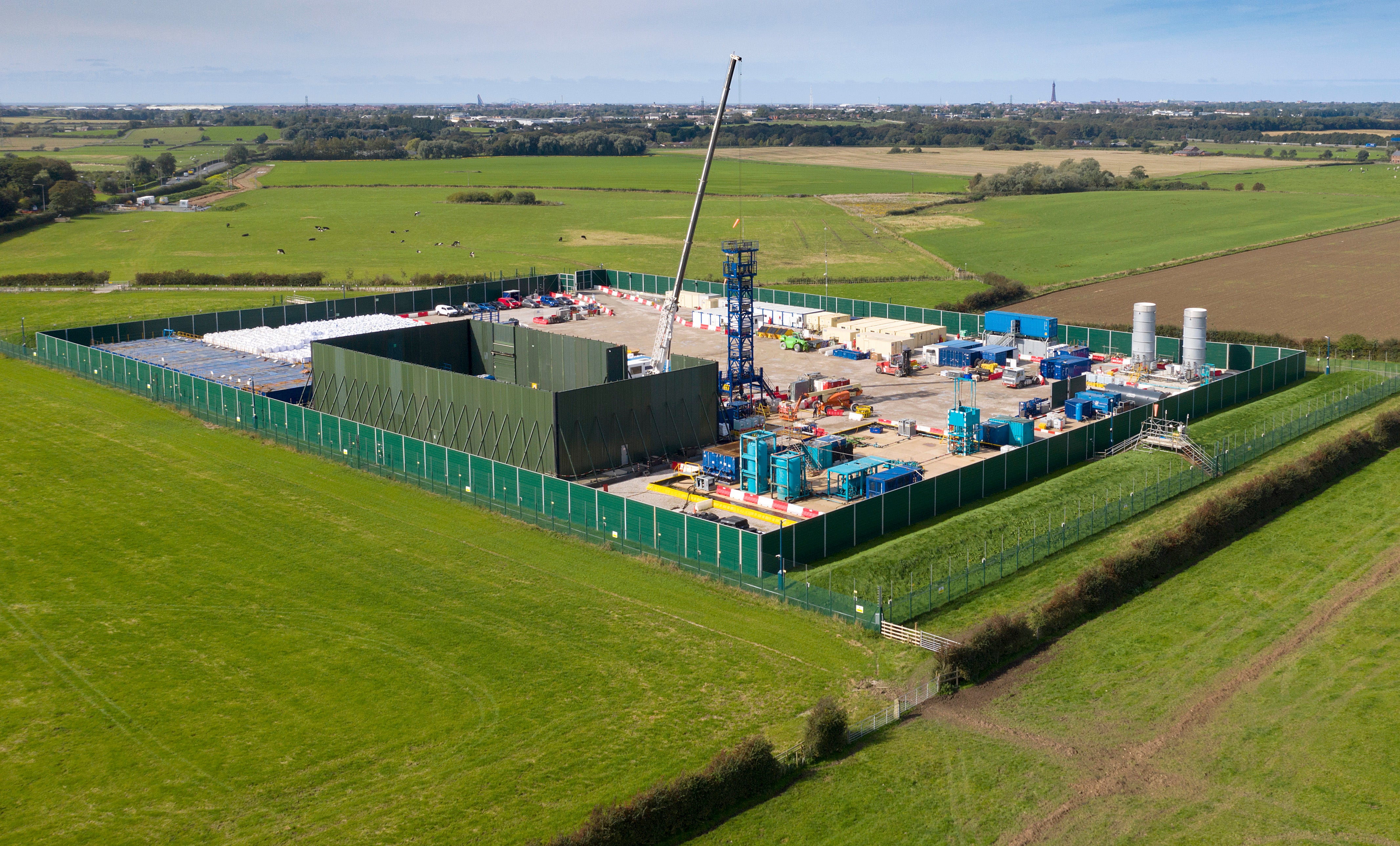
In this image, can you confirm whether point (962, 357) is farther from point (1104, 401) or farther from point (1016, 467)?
point (1016, 467)

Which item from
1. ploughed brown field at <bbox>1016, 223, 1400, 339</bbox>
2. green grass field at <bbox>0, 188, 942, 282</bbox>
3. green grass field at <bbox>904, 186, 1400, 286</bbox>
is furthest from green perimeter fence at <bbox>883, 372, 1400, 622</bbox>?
green grass field at <bbox>0, 188, 942, 282</bbox>

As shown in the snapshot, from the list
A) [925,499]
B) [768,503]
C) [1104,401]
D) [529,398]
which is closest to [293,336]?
[529,398]

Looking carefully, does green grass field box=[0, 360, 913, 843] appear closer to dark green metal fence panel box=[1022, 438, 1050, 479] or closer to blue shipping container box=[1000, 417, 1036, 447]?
dark green metal fence panel box=[1022, 438, 1050, 479]

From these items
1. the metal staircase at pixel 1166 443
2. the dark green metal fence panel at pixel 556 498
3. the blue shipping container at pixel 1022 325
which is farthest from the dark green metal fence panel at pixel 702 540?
the blue shipping container at pixel 1022 325

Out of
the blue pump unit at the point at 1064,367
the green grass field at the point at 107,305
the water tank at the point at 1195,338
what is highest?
the green grass field at the point at 107,305

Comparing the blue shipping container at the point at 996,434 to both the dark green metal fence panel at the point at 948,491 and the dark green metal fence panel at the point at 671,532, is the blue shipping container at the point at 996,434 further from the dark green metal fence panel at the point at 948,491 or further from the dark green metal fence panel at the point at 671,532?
the dark green metal fence panel at the point at 671,532

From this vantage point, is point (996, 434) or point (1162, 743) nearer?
point (1162, 743)
